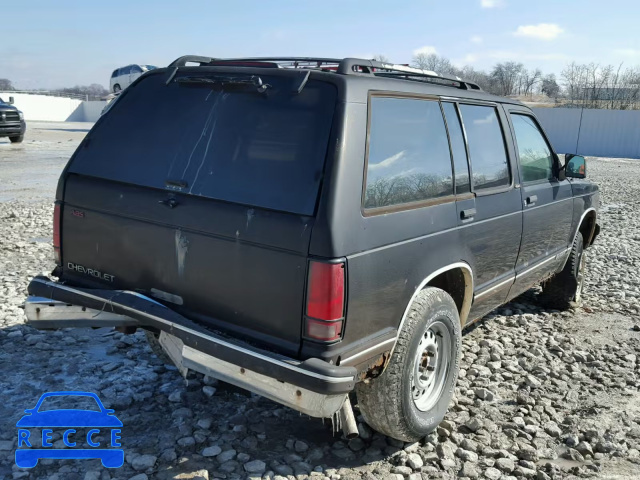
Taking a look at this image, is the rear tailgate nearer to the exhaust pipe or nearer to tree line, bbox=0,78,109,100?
the exhaust pipe

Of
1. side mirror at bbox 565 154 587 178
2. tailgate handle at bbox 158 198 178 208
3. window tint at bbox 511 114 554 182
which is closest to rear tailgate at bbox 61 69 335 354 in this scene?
tailgate handle at bbox 158 198 178 208

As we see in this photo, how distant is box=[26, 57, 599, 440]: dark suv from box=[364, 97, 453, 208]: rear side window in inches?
0.4

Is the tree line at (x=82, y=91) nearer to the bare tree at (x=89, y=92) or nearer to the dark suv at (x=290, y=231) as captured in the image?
the bare tree at (x=89, y=92)

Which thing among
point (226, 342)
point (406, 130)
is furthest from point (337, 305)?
point (406, 130)

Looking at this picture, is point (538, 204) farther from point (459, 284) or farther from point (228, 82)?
point (228, 82)

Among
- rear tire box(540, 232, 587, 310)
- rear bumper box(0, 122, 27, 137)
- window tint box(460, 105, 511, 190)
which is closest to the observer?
window tint box(460, 105, 511, 190)

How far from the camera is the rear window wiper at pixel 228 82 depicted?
307 centimetres

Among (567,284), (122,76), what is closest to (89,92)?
(122,76)

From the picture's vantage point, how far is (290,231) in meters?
2.75

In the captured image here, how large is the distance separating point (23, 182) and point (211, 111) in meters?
11.4

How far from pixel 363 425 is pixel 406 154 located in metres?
1.65

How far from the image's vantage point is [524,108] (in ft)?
16.6

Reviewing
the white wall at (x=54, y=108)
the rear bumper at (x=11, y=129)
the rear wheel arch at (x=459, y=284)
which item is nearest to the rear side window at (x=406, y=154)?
the rear wheel arch at (x=459, y=284)

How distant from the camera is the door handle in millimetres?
3643
